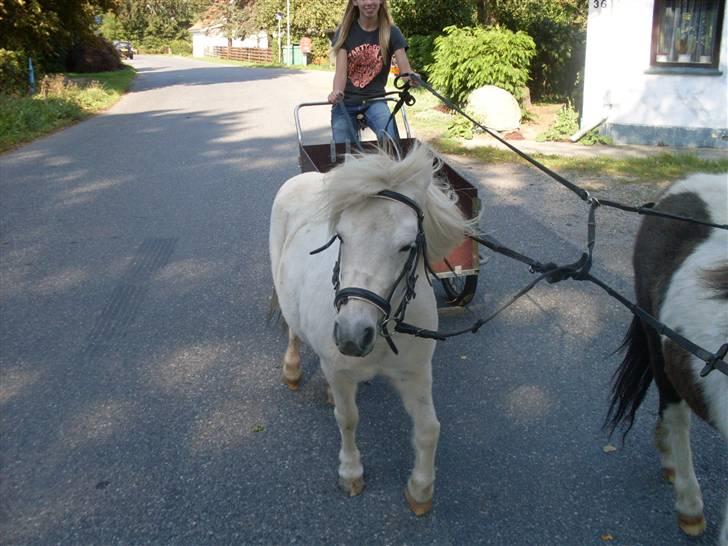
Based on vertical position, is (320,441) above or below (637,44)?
below

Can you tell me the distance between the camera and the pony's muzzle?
7.56ft

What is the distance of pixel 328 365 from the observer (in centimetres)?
301

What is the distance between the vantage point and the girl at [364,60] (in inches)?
215

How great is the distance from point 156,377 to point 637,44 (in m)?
11.4

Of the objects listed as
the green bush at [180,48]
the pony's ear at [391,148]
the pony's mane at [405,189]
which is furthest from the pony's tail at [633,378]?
the green bush at [180,48]

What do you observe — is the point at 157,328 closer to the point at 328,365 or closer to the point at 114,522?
the point at 114,522

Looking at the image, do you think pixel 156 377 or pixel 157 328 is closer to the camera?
pixel 156 377

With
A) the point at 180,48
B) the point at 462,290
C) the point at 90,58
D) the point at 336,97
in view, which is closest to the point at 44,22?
the point at 90,58

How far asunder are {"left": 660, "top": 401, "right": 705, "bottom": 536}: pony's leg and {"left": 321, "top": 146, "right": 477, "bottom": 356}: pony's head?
1.55 metres

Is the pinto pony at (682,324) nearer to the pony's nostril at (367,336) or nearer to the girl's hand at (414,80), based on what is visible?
the pony's nostril at (367,336)

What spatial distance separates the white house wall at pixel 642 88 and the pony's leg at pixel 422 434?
36.9ft

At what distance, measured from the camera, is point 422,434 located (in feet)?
10.0

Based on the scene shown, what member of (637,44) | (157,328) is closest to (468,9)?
(637,44)

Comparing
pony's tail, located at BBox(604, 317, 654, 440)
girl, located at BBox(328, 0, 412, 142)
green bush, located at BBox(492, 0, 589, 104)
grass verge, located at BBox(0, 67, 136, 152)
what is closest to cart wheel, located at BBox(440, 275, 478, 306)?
girl, located at BBox(328, 0, 412, 142)
